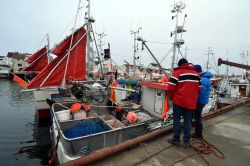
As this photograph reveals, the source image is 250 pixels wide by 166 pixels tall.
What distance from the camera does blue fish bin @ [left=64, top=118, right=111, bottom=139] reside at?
16.9 ft

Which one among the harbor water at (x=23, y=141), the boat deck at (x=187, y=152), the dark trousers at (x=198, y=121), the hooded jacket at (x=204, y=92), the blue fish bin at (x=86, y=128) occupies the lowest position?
the harbor water at (x=23, y=141)

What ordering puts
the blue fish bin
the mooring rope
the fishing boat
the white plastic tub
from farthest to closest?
the fishing boat → the white plastic tub → the blue fish bin → the mooring rope

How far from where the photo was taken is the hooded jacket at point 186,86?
133 inches

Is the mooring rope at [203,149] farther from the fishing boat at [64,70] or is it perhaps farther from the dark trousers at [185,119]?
the fishing boat at [64,70]

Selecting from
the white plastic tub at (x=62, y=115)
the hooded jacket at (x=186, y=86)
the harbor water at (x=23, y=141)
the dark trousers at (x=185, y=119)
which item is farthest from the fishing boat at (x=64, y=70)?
the hooded jacket at (x=186, y=86)

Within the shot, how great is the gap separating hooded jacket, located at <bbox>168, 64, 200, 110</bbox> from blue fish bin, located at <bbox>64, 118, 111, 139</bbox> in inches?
114

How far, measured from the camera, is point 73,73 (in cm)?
1031

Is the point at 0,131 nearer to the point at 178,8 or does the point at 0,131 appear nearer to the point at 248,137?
the point at 248,137

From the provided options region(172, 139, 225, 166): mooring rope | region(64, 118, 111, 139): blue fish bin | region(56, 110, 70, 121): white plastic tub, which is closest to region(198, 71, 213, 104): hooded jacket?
region(172, 139, 225, 166): mooring rope

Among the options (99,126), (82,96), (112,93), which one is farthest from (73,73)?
(99,126)

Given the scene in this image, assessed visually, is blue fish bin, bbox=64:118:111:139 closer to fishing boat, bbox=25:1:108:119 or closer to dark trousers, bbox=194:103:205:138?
→ dark trousers, bbox=194:103:205:138

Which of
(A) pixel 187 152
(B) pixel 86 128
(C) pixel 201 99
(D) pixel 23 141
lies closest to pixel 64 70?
(D) pixel 23 141

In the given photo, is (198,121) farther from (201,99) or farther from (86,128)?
(86,128)

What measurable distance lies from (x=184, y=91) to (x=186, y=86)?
0.37 feet
